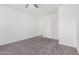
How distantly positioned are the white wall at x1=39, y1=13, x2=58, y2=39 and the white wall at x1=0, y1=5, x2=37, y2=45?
1423mm

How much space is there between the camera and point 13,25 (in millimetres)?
3988

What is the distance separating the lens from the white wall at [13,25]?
3.44m

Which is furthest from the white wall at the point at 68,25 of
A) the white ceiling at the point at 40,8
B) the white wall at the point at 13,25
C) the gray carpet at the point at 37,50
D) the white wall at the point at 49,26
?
the white wall at the point at 13,25

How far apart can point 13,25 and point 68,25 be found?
10.3ft

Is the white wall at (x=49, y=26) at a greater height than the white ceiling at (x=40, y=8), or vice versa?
the white ceiling at (x=40, y=8)

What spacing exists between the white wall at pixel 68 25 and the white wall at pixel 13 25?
270 cm

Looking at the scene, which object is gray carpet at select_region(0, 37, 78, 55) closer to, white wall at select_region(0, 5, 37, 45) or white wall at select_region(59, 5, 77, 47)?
white wall at select_region(59, 5, 77, 47)

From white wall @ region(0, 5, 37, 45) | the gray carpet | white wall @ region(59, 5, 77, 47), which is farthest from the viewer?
white wall @ region(0, 5, 37, 45)

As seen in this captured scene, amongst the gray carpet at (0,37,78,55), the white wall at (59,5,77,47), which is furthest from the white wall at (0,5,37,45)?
the white wall at (59,5,77,47)

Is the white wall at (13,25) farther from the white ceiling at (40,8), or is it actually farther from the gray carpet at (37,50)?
the gray carpet at (37,50)

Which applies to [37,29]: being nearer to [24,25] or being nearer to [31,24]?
[31,24]

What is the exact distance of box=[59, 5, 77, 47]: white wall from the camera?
3100mm
